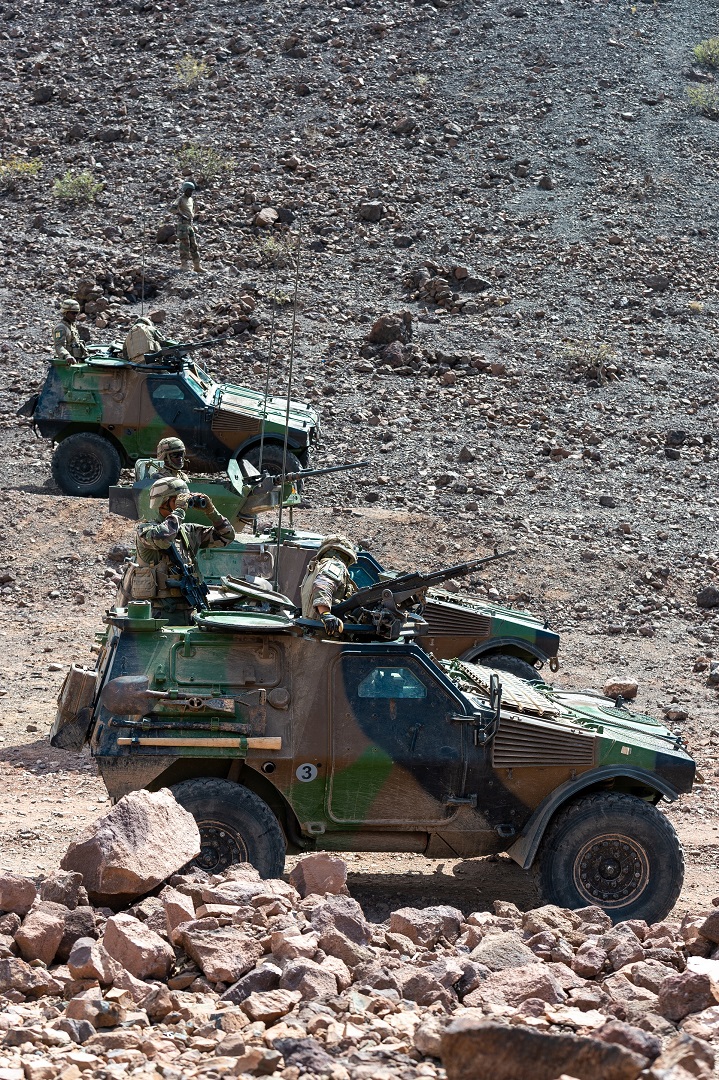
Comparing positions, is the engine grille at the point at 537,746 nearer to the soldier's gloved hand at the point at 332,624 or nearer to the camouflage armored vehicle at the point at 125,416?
the soldier's gloved hand at the point at 332,624

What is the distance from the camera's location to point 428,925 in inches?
248

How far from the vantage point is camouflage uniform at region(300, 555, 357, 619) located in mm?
7512

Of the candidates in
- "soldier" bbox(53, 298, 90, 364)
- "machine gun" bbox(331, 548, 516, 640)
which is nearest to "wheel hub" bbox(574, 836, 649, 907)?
"machine gun" bbox(331, 548, 516, 640)

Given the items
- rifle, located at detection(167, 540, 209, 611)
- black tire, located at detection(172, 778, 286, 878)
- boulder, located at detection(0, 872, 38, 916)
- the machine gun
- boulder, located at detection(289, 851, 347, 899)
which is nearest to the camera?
boulder, located at detection(0, 872, 38, 916)

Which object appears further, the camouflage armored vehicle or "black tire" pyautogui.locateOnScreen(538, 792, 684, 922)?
the camouflage armored vehicle

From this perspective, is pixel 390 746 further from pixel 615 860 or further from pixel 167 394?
pixel 167 394

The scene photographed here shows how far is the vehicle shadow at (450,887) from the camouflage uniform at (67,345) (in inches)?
398

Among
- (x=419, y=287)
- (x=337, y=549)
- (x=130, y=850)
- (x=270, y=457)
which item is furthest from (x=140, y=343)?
(x=130, y=850)

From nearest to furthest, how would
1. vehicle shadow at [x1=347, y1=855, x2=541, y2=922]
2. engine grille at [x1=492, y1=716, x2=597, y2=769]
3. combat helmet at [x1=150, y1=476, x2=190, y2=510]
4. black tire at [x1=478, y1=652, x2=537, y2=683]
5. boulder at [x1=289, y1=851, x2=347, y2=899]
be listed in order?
1. boulder at [x1=289, y1=851, x2=347, y2=899]
2. engine grille at [x1=492, y1=716, x2=597, y2=769]
3. vehicle shadow at [x1=347, y1=855, x2=541, y2=922]
4. combat helmet at [x1=150, y1=476, x2=190, y2=510]
5. black tire at [x1=478, y1=652, x2=537, y2=683]

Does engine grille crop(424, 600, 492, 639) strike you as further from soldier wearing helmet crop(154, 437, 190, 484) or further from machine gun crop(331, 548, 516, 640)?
machine gun crop(331, 548, 516, 640)

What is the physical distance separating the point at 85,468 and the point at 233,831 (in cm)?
1050

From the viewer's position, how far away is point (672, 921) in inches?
288

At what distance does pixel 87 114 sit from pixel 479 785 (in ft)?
82.6

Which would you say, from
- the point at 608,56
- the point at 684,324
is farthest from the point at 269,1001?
the point at 608,56
